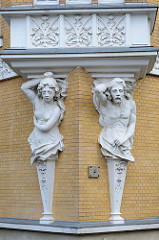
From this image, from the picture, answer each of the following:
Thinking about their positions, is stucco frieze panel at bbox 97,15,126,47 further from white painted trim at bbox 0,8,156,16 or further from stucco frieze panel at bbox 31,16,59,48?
stucco frieze panel at bbox 31,16,59,48

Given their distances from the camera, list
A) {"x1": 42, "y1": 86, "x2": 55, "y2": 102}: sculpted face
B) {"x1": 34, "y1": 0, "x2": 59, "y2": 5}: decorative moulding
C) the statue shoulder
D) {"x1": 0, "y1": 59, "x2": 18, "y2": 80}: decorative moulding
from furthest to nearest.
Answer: {"x1": 0, "y1": 59, "x2": 18, "y2": 80}: decorative moulding < {"x1": 34, "y1": 0, "x2": 59, "y2": 5}: decorative moulding < the statue shoulder < {"x1": 42, "y1": 86, "x2": 55, "y2": 102}: sculpted face

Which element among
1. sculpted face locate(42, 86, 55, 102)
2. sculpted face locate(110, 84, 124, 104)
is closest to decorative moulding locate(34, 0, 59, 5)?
sculpted face locate(42, 86, 55, 102)

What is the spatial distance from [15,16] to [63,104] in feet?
6.13

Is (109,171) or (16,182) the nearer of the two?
(109,171)

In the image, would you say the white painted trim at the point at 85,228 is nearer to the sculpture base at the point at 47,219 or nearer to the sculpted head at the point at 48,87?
the sculpture base at the point at 47,219

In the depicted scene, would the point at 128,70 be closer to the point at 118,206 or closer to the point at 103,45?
the point at 103,45

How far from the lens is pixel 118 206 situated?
9.56 metres

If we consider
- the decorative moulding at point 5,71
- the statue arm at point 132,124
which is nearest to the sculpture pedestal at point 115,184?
the statue arm at point 132,124

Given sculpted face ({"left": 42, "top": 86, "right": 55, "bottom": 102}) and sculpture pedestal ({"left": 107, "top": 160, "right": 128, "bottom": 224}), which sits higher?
sculpted face ({"left": 42, "top": 86, "right": 55, "bottom": 102})

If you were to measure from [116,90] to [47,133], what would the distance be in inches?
59.1

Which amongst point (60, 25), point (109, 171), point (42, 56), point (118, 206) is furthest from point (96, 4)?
point (118, 206)

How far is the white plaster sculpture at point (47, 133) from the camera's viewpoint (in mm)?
9555

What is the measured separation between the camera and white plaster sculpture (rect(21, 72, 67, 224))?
955 centimetres

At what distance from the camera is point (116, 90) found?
30.9 feet
